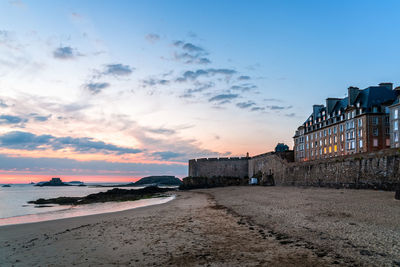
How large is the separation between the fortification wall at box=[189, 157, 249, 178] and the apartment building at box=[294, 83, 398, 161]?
1481 cm

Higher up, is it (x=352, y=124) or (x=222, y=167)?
(x=352, y=124)

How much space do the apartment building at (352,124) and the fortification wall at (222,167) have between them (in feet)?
48.6

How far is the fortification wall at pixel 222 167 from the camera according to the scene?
6738 centimetres

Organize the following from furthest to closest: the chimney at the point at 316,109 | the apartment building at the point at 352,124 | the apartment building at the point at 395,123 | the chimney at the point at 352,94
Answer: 1. the chimney at the point at 316,109
2. the chimney at the point at 352,94
3. the apartment building at the point at 352,124
4. the apartment building at the point at 395,123

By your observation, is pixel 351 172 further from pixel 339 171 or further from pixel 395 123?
pixel 395 123

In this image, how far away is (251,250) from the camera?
713 centimetres

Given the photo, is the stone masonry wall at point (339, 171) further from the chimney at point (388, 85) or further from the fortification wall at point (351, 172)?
the chimney at point (388, 85)

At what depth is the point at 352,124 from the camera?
4728 cm

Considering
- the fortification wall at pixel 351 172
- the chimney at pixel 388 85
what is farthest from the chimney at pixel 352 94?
the fortification wall at pixel 351 172

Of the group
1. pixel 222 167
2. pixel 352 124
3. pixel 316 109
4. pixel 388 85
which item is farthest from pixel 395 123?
pixel 222 167

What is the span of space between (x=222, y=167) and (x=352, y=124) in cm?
3096

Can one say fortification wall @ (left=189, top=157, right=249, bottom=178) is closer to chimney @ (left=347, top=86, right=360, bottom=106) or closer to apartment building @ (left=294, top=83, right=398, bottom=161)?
apartment building @ (left=294, top=83, right=398, bottom=161)

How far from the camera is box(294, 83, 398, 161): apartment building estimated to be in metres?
44.2

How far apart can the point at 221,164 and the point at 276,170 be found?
24217 mm
